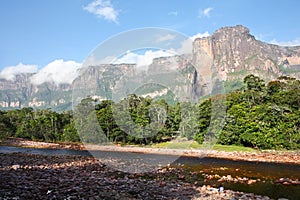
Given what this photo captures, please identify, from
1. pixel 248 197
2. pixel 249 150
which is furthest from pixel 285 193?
pixel 249 150

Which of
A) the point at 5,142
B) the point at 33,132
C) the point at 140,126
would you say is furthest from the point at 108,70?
the point at 33,132

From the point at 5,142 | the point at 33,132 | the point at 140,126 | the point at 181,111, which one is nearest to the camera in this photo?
the point at 181,111

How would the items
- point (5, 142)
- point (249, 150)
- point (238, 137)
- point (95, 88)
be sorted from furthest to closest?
point (5, 142) → point (238, 137) → point (249, 150) → point (95, 88)

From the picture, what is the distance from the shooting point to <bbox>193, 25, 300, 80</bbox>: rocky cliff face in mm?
150875

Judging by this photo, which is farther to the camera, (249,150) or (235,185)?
(249,150)

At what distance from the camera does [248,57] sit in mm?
163750

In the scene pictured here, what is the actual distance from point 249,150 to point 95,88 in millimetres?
20704

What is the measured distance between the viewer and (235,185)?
42.1 feet

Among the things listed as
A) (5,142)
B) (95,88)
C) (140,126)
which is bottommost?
(5,142)

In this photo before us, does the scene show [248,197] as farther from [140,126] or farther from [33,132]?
[33,132]

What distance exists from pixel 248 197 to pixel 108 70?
664 centimetres

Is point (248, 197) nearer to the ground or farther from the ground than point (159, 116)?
nearer to the ground

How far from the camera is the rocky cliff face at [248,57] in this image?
151 metres

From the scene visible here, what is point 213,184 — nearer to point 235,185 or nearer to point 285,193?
point 235,185
